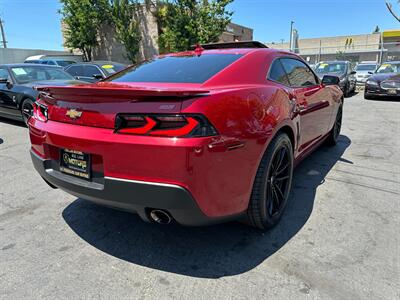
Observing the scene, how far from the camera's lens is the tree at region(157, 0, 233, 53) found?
21.7m

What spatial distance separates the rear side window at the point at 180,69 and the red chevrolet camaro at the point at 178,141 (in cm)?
2

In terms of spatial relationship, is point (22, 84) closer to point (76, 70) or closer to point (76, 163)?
point (76, 70)

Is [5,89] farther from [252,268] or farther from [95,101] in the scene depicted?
[252,268]

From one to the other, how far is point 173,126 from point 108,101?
52cm

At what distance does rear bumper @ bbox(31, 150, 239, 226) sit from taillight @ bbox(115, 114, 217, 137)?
0.32 metres

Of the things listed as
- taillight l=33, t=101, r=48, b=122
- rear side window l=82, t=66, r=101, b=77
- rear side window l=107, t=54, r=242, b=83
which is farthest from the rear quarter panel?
rear side window l=82, t=66, r=101, b=77

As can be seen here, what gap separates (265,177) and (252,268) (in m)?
0.67

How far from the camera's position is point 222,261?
8.00 ft

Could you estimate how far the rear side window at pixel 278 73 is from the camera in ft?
10.2

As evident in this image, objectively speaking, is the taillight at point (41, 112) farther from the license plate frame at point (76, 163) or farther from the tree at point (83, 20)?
the tree at point (83, 20)

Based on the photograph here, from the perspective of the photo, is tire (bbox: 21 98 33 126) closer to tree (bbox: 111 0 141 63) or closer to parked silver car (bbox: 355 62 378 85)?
parked silver car (bbox: 355 62 378 85)

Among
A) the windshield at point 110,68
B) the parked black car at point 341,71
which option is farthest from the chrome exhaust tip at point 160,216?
the parked black car at point 341,71

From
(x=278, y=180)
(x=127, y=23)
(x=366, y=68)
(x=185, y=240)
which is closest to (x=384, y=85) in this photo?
(x=366, y=68)

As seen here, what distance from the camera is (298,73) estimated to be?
3.86 meters
